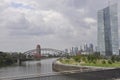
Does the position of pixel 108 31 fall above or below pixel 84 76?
above

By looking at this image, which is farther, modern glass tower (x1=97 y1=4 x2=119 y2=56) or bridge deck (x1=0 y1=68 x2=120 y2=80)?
modern glass tower (x1=97 y1=4 x2=119 y2=56)

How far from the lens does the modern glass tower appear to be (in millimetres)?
174500

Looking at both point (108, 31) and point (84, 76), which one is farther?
point (108, 31)

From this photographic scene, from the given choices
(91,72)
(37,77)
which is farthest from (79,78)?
(37,77)

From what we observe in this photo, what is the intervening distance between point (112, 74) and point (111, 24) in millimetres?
153384

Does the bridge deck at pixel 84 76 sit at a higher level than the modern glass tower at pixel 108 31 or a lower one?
lower

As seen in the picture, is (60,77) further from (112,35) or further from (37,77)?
(112,35)

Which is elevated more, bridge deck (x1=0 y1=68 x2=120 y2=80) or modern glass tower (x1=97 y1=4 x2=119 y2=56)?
modern glass tower (x1=97 y1=4 x2=119 y2=56)

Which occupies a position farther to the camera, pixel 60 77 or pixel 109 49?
pixel 109 49

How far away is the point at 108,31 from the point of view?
176 metres

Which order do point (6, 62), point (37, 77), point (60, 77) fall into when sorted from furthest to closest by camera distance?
point (6, 62) < point (60, 77) < point (37, 77)

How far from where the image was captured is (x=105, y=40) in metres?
179

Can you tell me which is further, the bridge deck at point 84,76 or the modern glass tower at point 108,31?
the modern glass tower at point 108,31

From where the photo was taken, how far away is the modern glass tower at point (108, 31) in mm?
174500
